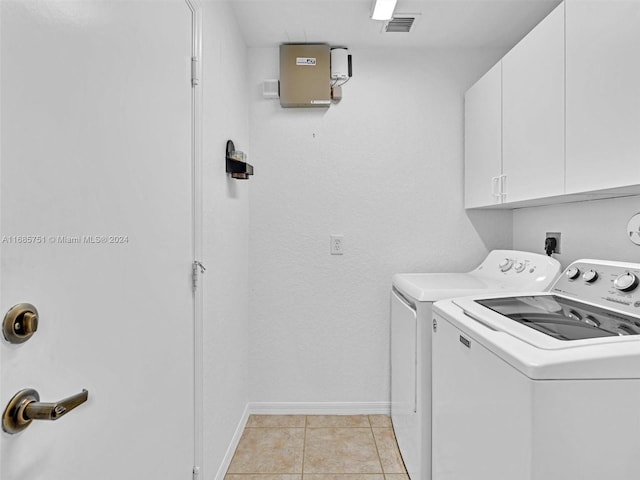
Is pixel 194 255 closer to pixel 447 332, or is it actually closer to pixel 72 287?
pixel 72 287

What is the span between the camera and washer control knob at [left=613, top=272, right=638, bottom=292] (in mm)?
1349

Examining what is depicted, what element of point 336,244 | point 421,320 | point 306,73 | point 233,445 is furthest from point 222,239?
point 306,73

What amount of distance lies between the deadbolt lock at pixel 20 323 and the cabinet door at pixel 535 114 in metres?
1.78

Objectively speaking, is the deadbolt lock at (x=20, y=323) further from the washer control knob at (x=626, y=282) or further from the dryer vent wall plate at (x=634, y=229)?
the dryer vent wall plate at (x=634, y=229)

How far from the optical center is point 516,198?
6.40ft

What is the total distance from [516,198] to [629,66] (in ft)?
2.57

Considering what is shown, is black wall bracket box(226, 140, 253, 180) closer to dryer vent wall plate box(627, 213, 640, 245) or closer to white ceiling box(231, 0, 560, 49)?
white ceiling box(231, 0, 560, 49)

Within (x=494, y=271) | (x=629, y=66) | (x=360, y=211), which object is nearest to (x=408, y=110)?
(x=360, y=211)

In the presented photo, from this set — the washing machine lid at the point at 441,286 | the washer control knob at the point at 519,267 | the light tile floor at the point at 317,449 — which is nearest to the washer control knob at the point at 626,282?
the washing machine lid at the point at 441,286

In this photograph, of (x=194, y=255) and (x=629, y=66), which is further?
(x=194, y=255)

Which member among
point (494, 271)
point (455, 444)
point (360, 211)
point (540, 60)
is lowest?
point (455, 444)

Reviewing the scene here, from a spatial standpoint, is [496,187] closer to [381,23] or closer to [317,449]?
[381,23]

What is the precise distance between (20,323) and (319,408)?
2.27m

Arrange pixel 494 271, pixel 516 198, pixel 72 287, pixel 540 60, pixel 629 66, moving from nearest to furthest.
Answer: pixel 72 287
pixel 629 66
pixel 540 60
pixel 516 198
pixel 494 271
